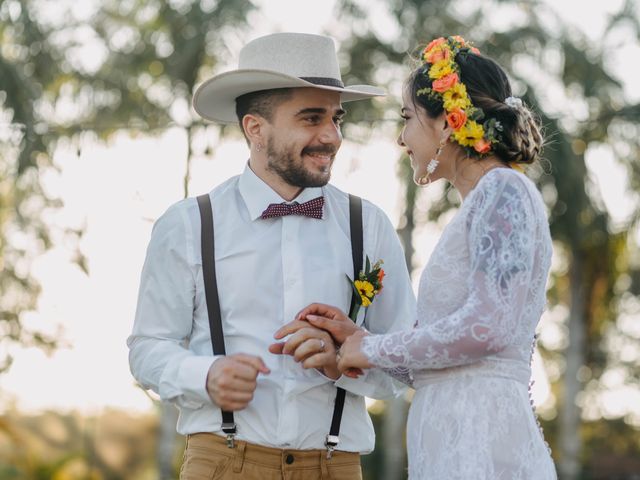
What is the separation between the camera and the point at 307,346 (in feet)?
10.6

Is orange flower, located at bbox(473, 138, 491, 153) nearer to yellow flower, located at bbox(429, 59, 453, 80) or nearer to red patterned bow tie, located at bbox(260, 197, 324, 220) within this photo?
yellow flower, located at bbox(429, 59, 453, 80)

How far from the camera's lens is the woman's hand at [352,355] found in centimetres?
308

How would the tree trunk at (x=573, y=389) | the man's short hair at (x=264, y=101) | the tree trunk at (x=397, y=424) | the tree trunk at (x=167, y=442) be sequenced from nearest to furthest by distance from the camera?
the man's short hair at (x=264, y=101) < the tree trunk at (x=397, y=424) < the tree trunk at (x=167, y=442) < the tree trunk at (x=573, y=389)

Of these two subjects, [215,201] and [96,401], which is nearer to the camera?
[215,201]

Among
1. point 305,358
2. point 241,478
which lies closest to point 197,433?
point 241,478

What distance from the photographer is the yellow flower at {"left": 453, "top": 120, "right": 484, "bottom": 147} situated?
312cm

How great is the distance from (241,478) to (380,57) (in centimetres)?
965

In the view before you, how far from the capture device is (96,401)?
40.1 ft

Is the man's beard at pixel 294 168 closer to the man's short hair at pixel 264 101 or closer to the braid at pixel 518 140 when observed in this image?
the man's short hair at pixel 264 101

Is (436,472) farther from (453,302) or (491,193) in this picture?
(491,193)

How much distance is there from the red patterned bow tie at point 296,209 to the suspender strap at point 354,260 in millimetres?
118

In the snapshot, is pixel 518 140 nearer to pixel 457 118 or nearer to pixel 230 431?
pixel 457 118

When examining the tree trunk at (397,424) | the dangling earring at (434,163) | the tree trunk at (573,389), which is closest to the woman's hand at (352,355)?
the dangling earring at (434,163)

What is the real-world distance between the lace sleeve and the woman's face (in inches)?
12.4
